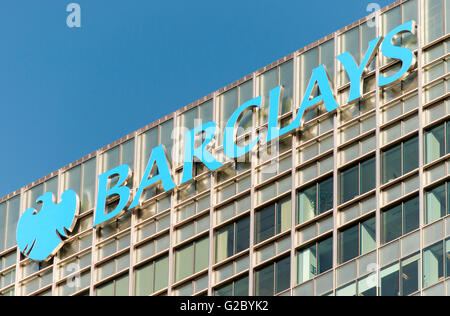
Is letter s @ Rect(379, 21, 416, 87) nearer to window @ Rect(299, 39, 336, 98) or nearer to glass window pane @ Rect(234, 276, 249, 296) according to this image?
window @ Rect(299, 39, 336, 98)

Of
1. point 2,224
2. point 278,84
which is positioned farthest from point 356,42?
point 2,224

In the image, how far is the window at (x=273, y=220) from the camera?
6975 cm

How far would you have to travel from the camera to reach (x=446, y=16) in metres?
69.2

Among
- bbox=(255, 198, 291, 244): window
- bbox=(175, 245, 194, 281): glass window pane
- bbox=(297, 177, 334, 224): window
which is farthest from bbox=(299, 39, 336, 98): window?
bbox=(175, 245, 194, 281): glass window pane

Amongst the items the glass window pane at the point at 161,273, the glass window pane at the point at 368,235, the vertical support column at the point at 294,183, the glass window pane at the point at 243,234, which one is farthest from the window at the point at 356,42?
the glass window pane at the point at 161,273

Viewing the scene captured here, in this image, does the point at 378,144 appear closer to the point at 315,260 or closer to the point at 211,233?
the point at 315,260

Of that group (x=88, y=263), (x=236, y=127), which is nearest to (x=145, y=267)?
(x=88, y=263)

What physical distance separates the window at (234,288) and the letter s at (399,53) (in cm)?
1194

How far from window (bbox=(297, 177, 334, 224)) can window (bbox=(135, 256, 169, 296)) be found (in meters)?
8.35

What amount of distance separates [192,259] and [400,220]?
12.3 metres

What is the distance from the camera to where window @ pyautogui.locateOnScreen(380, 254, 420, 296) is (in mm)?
62731

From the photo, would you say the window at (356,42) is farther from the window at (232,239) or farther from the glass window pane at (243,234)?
the window at (232,239)
